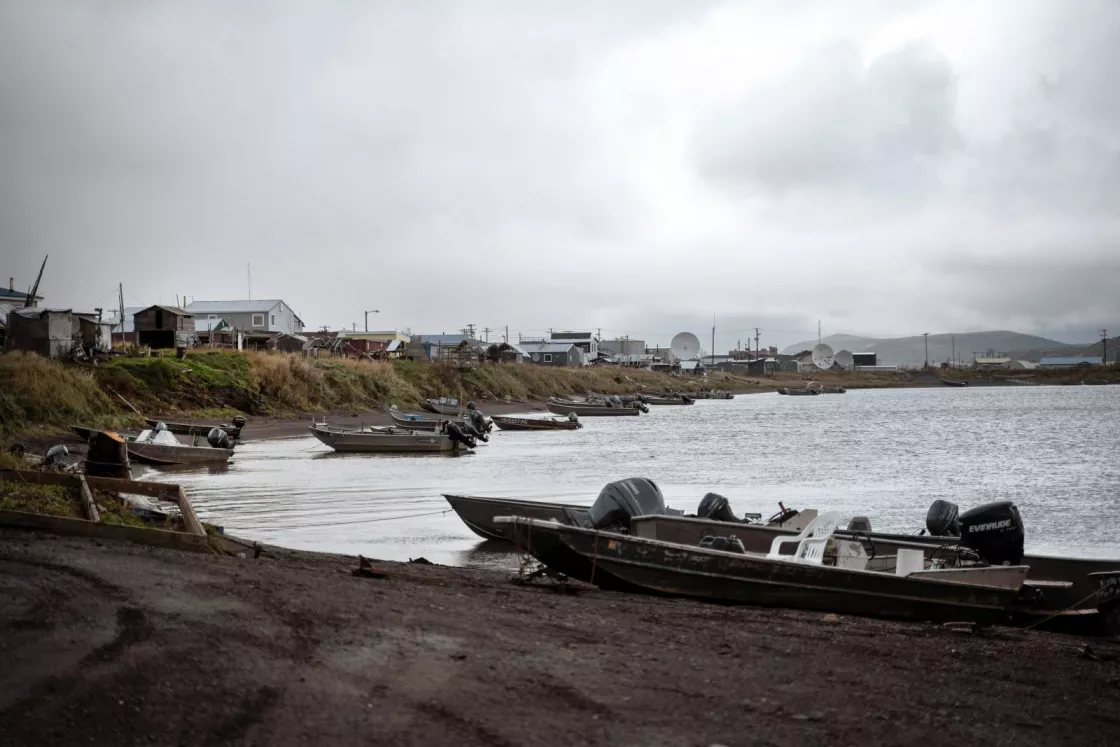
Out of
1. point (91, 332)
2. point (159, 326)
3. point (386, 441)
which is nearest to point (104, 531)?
point (386, 441)

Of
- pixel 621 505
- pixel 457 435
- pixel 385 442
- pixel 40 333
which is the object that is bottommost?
pixel 385 442

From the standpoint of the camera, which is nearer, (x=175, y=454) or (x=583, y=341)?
(x=175, y=454)

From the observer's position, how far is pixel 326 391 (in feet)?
183

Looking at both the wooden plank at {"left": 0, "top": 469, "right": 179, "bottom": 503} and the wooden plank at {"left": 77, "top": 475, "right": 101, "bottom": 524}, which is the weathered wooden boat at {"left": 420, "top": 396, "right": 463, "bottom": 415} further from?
the wooden plank at {"left": 77, "top": 475, "right": 101, "bottom": 524}

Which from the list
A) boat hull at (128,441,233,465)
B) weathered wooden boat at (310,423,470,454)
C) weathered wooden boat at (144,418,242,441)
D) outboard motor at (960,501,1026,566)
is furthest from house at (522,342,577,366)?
outboard motor at (960,501,1026,566)

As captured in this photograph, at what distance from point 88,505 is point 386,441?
89.8 ft

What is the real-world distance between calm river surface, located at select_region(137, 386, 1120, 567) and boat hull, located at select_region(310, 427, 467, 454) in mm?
753

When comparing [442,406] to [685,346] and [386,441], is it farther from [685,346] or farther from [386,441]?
[685,346]

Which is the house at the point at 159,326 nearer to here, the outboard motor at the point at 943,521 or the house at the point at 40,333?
the house at the point at 40,333

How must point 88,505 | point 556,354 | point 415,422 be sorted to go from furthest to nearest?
1. point 556,354
2. point 415,422
3. point 88,505

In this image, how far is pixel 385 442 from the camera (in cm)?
3938

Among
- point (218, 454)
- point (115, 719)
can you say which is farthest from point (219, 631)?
point (218, 454)

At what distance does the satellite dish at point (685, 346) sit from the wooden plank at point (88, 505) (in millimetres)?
172233

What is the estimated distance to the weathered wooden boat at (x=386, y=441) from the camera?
38.8m
